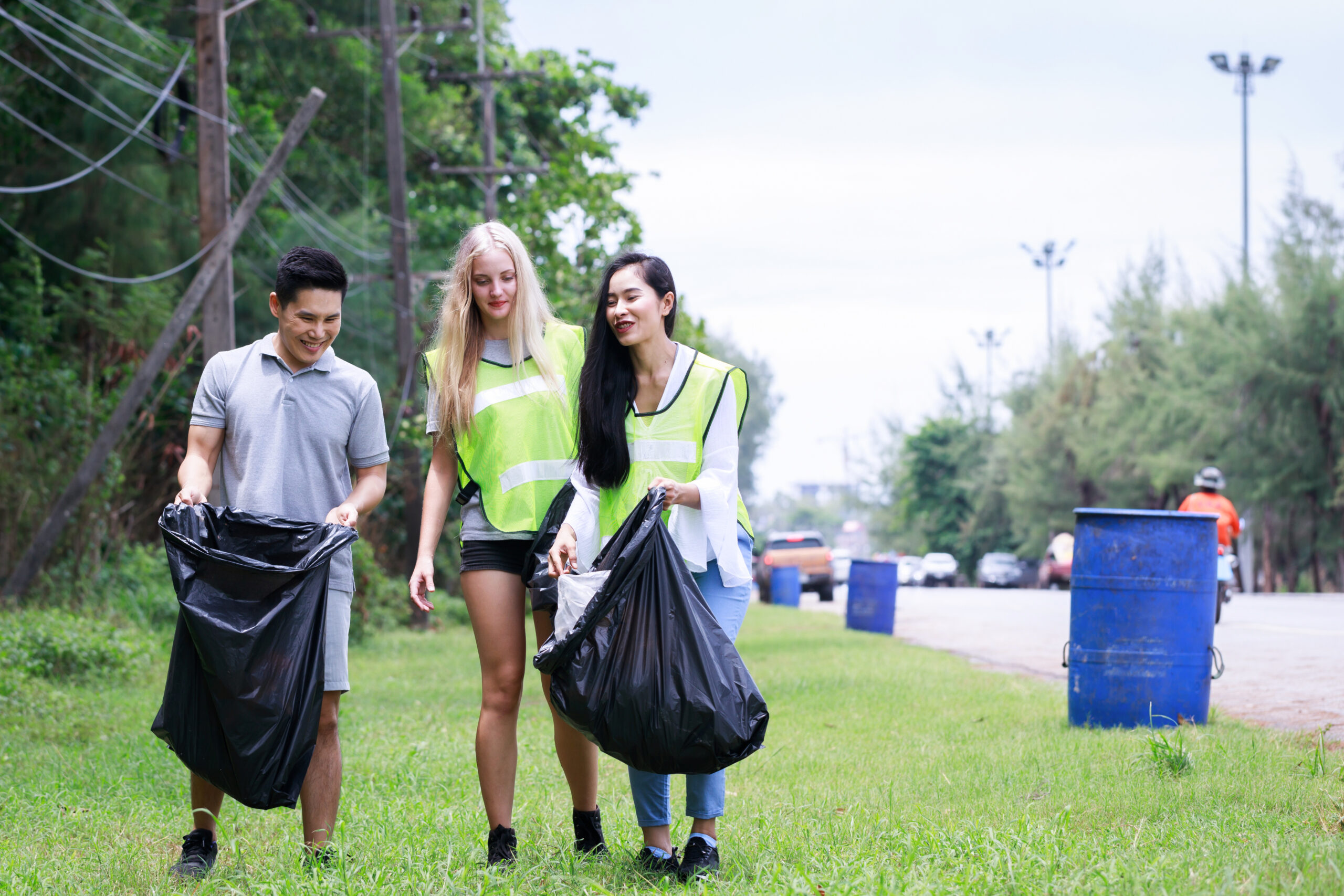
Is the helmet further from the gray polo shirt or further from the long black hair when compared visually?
the gray polo shirt

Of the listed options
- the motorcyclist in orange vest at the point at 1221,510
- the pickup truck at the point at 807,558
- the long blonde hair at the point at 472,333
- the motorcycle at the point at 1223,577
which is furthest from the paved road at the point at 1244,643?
the pickup truck at the point at 807,558

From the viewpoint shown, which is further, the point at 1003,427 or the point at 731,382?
the point at 1003,427

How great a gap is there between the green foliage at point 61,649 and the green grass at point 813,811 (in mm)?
818

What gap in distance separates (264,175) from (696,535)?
30.8 feet

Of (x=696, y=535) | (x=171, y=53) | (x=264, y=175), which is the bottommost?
(x=696, y=535)

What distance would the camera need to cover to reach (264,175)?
11758mm

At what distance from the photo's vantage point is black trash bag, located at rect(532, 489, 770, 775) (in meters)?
3.29

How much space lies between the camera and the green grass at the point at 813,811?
10.9 feet

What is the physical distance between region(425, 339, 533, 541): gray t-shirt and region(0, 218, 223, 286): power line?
7.87 metres

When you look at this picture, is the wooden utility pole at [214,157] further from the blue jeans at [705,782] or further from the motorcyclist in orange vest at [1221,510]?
the motorcyclist in orange vest at [1221,510]

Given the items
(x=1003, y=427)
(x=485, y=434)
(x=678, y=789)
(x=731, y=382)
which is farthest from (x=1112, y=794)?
(x=1003, y=427)

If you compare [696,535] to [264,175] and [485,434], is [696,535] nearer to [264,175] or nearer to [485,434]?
[485,434]

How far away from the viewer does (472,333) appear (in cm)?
400

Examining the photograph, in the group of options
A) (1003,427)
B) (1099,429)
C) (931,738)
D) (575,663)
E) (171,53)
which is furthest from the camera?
(1003,427)
